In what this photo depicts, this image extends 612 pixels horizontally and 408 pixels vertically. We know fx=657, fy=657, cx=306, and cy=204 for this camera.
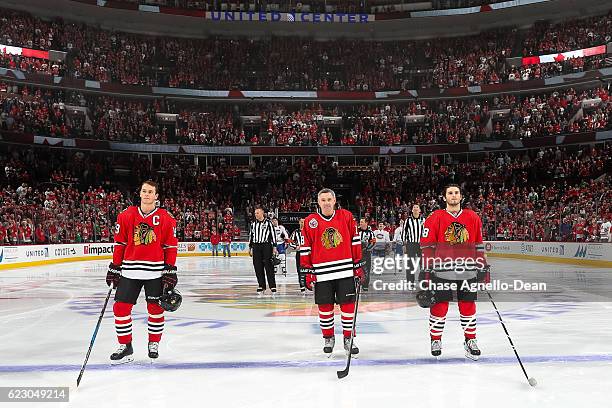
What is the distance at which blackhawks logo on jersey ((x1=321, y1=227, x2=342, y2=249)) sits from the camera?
662 centimetres

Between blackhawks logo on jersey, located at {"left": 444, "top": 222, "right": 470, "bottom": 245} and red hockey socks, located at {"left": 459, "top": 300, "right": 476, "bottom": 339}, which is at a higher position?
blackhawks logo on jersey, located at {"left": 444, "top": 222, "right": 470, "bottom": 245}

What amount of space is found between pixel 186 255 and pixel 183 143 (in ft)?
30.7

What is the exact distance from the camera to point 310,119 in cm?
3931

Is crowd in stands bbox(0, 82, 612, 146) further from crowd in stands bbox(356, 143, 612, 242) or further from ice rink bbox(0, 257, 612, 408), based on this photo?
ice rink bbox(0, 257, 612, 408)

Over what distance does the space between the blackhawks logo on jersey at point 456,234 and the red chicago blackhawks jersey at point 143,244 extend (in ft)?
8.90

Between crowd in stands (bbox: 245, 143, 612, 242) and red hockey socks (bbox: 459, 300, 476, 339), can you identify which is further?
crowd in stands (bbox: 245, 143, 612, 242)

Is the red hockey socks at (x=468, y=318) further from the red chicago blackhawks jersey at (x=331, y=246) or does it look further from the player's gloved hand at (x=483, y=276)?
the red chicago blackhawks jersey at (x=331, y=246)

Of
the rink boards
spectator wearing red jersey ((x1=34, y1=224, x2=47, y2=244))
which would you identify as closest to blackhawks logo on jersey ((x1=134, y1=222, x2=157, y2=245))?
the rink boards

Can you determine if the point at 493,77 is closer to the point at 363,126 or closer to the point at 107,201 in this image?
the point at 363,126

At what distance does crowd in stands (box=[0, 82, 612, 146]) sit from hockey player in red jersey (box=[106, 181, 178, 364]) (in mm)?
28140

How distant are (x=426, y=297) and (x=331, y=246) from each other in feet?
3.48

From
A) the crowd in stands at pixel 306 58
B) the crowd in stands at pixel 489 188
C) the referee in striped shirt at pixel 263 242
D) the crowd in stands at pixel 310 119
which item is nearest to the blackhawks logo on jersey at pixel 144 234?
the referee in striped shirt at pixel 263 242

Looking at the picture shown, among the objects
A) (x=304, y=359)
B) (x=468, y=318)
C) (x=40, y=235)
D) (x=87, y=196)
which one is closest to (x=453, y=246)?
(x=468, y=318)

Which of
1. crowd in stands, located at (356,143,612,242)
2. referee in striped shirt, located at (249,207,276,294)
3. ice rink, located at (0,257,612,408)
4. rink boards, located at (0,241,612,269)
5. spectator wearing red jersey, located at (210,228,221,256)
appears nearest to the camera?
ice rink, located at (0,257,612,408)
